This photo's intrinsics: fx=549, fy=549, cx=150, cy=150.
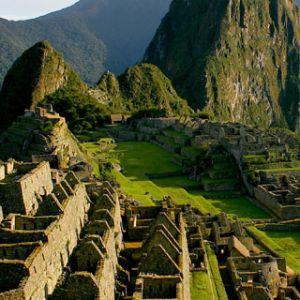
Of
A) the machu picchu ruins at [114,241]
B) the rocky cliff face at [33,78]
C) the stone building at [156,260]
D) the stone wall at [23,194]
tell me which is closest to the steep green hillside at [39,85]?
the rocky cliff face at [33,78]

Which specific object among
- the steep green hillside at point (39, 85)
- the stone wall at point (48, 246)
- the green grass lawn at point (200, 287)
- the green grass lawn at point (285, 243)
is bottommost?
the green grass lawn at point (285, 243)

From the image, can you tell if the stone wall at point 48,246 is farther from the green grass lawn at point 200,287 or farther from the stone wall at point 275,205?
the stone wall at point 275,205

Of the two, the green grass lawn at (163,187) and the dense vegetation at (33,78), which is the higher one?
the dense vegetation at (33,78)

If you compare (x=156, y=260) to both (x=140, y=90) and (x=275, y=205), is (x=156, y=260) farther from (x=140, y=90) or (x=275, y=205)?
(x=140, y=90)

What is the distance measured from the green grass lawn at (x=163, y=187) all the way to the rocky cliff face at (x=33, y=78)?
53.2m

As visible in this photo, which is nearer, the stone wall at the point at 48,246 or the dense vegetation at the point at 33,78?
the stone wall at the point at 48,246

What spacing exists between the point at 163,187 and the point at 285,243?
16055mm

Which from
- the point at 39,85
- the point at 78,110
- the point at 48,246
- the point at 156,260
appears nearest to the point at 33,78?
the point at 39,85

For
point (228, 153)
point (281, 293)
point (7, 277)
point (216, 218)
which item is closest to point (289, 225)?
point (216, 218)

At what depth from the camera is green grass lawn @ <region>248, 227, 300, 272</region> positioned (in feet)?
111

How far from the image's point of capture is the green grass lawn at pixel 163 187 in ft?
146

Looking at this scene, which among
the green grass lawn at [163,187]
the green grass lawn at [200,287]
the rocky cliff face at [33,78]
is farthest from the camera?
the rocky cliff face at [33,78]

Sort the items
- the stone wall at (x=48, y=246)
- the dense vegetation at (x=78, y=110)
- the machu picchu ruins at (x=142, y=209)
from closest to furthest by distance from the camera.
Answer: the stone wall at (x=48, y=246)
the machu picchu ruins at (x=142, y=209)
the dense vegetation at (x=78, y=110)

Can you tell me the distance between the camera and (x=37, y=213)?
21.5m
